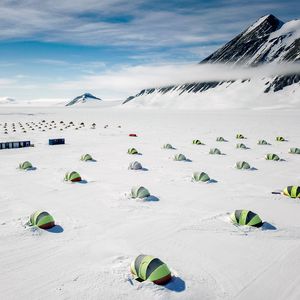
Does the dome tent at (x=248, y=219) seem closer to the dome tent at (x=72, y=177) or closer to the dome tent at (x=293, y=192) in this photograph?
the dome tent at (x=293, y=192)

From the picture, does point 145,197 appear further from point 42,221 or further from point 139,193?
point 42,221

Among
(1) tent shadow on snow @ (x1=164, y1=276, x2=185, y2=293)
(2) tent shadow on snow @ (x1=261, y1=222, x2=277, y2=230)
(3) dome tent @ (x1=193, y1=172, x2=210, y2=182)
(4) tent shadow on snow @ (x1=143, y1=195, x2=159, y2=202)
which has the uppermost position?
(3) dome tent @ (x1=193, y1=172, x2=210, y2=182)

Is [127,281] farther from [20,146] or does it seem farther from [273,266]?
[20,146]

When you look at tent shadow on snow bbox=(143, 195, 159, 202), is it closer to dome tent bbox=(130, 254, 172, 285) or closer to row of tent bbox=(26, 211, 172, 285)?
row of tent bbox=(26, 211, 172, 285)

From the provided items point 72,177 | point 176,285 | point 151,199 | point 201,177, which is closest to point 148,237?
point 176,285

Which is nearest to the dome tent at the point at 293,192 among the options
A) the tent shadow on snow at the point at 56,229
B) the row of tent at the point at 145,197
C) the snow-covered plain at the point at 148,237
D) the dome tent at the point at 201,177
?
the row of tent at the point at 145,197

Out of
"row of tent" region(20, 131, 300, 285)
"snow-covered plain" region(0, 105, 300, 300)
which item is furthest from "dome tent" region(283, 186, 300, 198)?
"snow-covered plain" region(0, 105, 300, 300)

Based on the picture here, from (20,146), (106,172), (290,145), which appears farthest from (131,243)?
(290,145)
